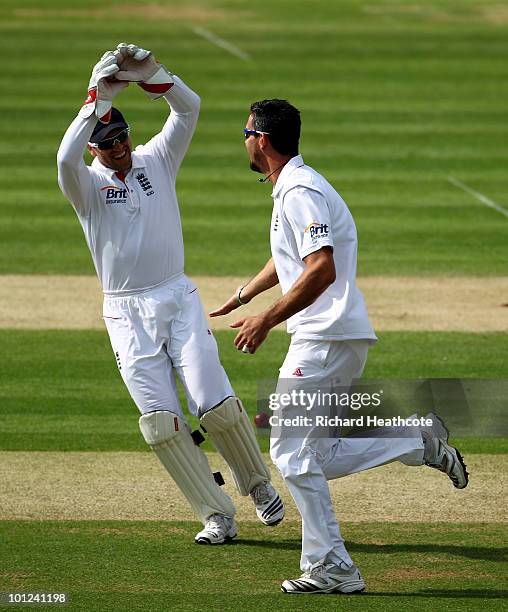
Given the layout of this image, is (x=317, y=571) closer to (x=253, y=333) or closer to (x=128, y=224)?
(x=253, y=333)

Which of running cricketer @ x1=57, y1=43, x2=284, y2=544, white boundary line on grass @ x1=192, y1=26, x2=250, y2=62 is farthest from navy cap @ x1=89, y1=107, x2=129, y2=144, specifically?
white boundary line on grass @ x1=192, y1=26, x2=250, y2=62

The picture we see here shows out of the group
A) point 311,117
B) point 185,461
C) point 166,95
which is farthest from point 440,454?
→ point 311,117

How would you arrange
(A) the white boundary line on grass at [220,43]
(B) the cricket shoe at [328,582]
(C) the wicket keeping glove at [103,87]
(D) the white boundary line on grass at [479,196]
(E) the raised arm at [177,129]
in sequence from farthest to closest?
(A) the white boundary line on grass at [220,43], (D) the white boundary line on grass at [479,196], (E) the raised arm at [177,129], (C) the wicket keeping glove at [103,87], (B) the cricket shoe at [328,582]

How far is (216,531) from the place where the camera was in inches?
275

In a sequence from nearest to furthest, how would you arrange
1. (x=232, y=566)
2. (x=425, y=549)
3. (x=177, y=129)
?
(x=232, y=566), (x=425, y=549), (x=177, y=129)

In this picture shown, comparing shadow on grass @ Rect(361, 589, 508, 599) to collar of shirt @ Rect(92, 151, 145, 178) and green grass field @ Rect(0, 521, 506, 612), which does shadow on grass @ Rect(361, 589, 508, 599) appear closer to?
green grass field @ Rect(0, 521, 506, 612)

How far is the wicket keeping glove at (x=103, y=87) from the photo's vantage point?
688 centimetres

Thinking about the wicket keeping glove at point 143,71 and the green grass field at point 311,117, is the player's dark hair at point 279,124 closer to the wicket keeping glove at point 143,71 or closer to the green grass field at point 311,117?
the wicket keeping glove at point 143,71

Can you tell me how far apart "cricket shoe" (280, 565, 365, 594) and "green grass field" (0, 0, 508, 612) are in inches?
2.2

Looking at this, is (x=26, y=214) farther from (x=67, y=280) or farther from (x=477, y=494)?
(x=477, y=494)

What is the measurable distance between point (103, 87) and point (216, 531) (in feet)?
7.55

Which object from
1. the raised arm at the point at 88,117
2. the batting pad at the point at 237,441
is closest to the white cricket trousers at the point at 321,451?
the batting pad at the point at 237,441

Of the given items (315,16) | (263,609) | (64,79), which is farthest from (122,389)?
(315,16)

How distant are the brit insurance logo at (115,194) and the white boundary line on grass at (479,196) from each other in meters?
9.31
